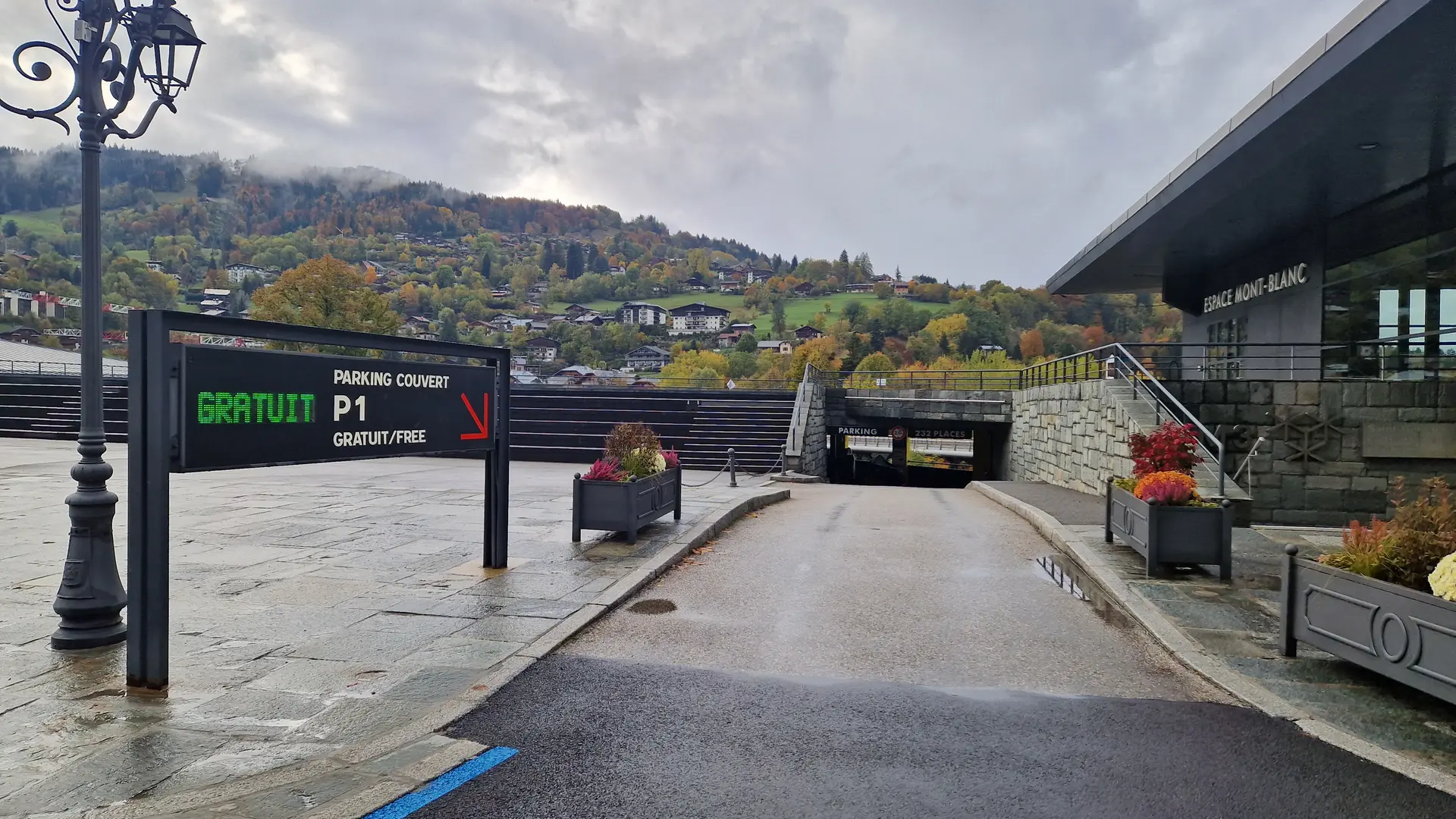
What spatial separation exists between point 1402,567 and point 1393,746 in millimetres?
1467

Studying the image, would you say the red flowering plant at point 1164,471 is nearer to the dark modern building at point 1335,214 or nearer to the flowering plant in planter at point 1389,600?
the flowering plant in planter at point 1389,600

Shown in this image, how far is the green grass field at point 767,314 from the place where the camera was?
15900 centimetres

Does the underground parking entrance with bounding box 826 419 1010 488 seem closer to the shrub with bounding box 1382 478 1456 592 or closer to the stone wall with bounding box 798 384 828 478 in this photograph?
the stone wall with bounding box 798 384 828 478

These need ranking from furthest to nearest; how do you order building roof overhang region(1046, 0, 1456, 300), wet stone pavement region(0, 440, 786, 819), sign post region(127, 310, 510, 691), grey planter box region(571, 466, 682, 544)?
grey planter box region(571, 466, 682, 544) < building roof overhang region(1046, 0, 1456, 300) < sign post region(127, 310, 510, 691) < wet stone pavement region(0, 440, 786, 819)

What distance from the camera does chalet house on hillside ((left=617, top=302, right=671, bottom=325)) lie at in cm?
15762

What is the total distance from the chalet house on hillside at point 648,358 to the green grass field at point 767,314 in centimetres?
2732

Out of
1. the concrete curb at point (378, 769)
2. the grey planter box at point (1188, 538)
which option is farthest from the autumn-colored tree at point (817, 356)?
the concrete curb at point (378, 769)

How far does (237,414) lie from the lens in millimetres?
5734

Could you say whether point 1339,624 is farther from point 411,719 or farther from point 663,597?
point 411,719

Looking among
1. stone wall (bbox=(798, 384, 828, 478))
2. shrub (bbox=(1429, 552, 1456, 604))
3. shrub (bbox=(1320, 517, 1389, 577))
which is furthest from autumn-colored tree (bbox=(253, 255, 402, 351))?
shrub (bbox=(1429, 552, 1456, 604))

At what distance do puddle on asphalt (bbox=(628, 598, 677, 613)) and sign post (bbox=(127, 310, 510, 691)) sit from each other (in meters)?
2.21

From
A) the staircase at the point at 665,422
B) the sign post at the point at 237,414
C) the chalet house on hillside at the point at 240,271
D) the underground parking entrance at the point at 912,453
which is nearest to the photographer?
the sign post at the point at 237,414

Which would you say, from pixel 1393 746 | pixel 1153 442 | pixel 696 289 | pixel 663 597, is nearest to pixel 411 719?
pixel 663 597

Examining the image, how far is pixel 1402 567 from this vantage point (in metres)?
5.76
